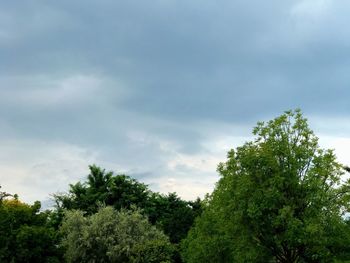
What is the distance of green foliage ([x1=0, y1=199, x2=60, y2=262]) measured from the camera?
1523 inches

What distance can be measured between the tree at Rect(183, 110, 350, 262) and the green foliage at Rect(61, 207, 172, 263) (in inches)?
735

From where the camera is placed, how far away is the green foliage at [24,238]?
3869 centimetres

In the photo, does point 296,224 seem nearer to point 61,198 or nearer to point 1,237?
point 1,237

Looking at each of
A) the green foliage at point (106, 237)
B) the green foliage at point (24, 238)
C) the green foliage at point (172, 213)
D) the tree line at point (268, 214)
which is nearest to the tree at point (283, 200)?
the tree line at point (268, 214)

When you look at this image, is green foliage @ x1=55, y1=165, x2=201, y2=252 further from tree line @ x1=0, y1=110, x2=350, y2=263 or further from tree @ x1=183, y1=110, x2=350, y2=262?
tree @ x1=183, y1=110, x2=350, y2=262

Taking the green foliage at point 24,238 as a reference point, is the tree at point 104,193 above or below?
above

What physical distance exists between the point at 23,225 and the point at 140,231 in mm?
17526

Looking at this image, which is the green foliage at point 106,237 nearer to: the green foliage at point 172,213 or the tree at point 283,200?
the green foliage at point 172,213

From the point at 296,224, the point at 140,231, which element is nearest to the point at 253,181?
the point at 296,224

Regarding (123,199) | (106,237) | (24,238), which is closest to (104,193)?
(123,199)

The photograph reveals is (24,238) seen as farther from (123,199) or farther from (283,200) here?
(123,199)

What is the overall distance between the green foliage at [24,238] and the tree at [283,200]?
44.8 feet

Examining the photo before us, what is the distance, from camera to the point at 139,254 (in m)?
51.4

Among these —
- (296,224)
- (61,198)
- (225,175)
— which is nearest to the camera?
(296,224)
